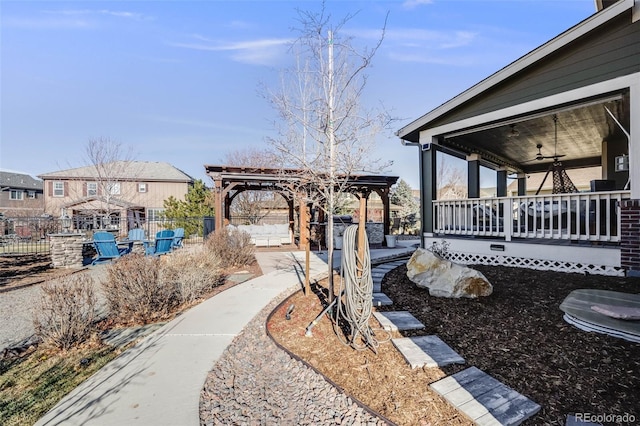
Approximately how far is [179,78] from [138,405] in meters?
13.1

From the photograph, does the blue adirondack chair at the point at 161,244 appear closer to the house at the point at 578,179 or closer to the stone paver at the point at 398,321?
the stone paver at the point at 398,321

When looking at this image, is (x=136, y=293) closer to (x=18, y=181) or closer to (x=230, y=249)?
(x=230, y=249)

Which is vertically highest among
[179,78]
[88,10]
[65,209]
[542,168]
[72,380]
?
[179,78]

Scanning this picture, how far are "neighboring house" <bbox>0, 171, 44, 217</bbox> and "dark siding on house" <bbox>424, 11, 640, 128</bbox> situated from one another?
3985 cm

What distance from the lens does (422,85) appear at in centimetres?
1012

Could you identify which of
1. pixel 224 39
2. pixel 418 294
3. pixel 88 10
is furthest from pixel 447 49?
pixel 88 10

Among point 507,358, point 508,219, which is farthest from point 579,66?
point 507,358

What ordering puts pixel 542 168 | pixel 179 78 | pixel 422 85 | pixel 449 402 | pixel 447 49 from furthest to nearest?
pixel 542 168, pixel 179 78, pixel 422 85, pixel 447 49, pixel 449 402

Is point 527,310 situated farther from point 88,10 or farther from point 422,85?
point 88,10

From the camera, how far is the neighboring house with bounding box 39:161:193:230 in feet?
61.9

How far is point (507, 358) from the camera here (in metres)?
2.79

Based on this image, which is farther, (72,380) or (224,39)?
(224,39)

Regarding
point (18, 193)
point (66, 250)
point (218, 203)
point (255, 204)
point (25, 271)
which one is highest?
point (18, 193)

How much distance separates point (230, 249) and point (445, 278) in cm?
583
